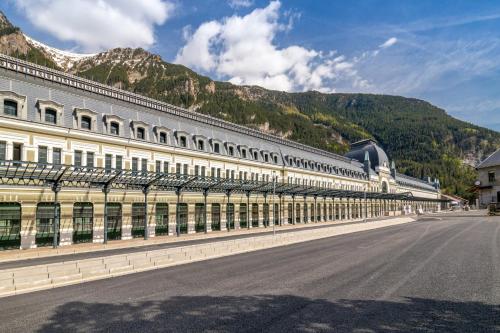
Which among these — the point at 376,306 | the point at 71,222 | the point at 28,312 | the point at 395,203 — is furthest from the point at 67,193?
the point at 395,203

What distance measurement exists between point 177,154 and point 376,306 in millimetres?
36276

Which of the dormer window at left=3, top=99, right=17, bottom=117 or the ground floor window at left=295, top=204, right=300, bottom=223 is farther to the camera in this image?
the ground floor window at left=295, top=204, right=300, bottom=223

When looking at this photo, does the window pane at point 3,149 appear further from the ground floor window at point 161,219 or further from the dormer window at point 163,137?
the dormer window at point 163,137

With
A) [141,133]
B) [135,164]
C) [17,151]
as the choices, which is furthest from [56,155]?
[141,133]

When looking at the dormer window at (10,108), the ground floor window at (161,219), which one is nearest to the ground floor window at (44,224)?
the dormer window at (10,108)

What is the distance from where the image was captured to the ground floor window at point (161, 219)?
4116 cm

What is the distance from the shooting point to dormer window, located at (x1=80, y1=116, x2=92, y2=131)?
36.0 metres

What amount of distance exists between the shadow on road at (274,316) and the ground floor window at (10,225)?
20257 millimetres

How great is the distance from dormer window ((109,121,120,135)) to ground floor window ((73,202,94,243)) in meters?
8.48

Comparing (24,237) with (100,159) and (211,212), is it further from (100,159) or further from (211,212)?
(211,212)

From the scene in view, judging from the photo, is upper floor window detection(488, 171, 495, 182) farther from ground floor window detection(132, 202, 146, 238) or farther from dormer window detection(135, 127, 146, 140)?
ground floor window detection(132, 202, 146, 238)

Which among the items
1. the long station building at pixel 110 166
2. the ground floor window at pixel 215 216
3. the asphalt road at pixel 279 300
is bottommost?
the asphalt road at pixel 279 300

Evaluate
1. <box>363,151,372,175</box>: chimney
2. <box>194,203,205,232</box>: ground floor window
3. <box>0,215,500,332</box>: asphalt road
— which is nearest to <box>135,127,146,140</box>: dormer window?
<box>194,203,205,232</box>: ground floor window

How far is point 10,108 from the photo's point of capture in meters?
30.8
